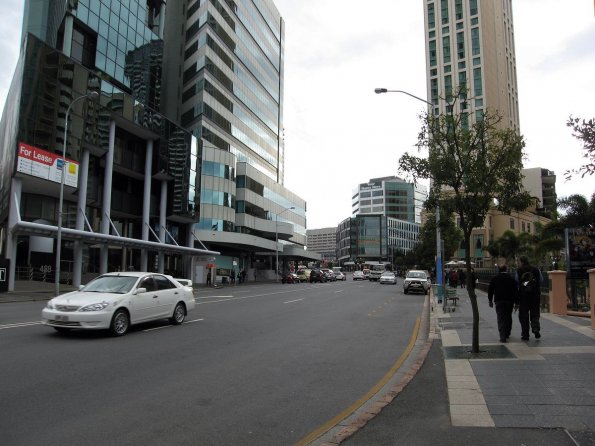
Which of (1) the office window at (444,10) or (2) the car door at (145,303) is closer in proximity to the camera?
(2) the car door at (145,303)

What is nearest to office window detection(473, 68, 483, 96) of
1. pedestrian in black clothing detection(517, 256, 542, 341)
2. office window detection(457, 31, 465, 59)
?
office window detection(457, 31, 465, 59)

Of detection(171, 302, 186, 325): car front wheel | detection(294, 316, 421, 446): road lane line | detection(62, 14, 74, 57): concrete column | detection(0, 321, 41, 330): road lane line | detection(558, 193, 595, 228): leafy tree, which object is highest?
detection(62, 14, 74, 57): concrete column

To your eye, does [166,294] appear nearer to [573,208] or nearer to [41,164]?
[41,164]

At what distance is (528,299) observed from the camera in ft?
32.4

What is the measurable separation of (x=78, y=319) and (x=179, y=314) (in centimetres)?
353

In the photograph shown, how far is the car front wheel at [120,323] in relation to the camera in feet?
34.8

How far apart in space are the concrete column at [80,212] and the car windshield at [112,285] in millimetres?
23303

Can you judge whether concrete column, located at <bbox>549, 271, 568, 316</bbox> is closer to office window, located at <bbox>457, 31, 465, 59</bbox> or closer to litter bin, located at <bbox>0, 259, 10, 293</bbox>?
litter bin, located at <bbox>0, 259, 10, 293</bbox>

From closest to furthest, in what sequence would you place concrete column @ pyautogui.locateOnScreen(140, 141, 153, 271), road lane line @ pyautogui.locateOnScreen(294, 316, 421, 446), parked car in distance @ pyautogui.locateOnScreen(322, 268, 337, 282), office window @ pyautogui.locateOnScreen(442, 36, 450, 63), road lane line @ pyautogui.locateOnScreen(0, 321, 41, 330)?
road lane line @ pyautogui.locateOnScreen(294, 316, 421, 446) < road lane line @ pyautogui.locateOnScreen(0, 321, 41, 330) < concrete column @ pyautogui.locateOnScreen(140, 141, 153, 271) < parked car in distance @ pyautogui.locateOnScreen(322, 268, 337, 282) < office window @ pyautogui.locateOnScreen(442, 36, 450, 63)

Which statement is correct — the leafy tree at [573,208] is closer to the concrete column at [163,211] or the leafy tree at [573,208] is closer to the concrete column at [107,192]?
the concrete column at [107,192]

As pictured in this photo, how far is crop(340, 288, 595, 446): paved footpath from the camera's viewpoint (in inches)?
179

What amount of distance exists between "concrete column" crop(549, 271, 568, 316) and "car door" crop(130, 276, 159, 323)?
12.0 metres

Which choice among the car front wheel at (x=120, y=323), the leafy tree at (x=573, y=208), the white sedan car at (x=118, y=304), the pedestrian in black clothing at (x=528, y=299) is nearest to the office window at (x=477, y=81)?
the leafy tree at (x=573, y=208)

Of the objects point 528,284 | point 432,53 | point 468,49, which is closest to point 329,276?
point 432,53
